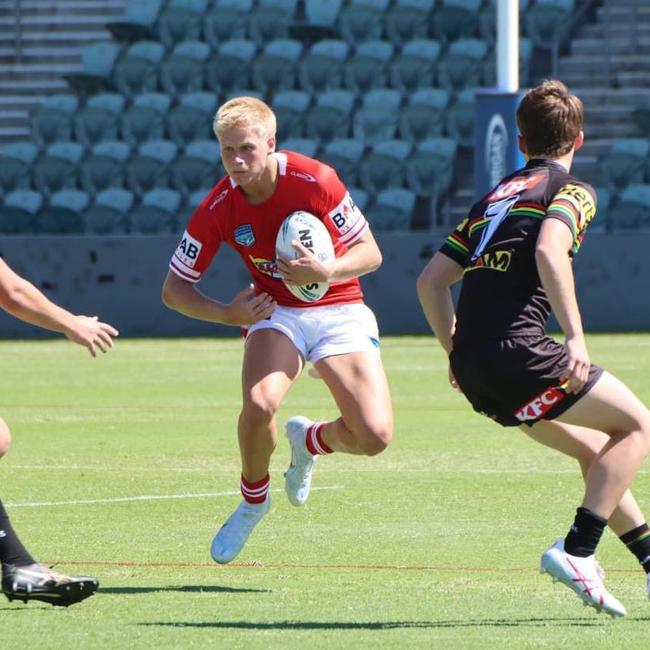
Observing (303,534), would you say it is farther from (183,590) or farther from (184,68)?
(184,68)

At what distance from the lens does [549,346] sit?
6051mm

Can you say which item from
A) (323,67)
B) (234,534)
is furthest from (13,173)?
(234,534)

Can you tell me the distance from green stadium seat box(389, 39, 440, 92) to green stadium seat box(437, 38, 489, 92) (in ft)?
0.67

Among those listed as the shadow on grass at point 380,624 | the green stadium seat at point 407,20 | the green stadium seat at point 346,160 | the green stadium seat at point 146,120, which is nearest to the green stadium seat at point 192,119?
the green stadium seat at point 146,120

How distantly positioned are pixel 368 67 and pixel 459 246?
20.4 meters

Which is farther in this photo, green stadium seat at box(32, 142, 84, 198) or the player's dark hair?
green stadium seat at box(32, 142, 84, 198)

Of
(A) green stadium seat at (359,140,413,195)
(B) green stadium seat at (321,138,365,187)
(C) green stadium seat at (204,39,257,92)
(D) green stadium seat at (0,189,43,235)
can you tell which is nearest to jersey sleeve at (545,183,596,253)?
(A) green stadium seat at (359,140,413,195)

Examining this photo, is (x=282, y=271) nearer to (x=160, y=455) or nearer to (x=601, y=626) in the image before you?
(x=601, y=626)

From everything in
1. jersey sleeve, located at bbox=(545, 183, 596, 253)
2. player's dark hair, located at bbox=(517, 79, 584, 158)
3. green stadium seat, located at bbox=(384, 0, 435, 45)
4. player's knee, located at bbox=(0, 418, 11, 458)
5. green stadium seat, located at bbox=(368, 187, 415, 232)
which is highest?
player's dark hair, located at bbox=(517, 79, 584, 158)

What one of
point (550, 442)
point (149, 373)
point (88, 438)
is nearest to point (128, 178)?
point (149, 373)

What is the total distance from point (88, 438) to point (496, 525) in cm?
496

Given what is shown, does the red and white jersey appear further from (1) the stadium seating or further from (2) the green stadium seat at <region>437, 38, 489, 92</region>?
(2) the green stadium seat at <region>437, 38, 489, 92</region>

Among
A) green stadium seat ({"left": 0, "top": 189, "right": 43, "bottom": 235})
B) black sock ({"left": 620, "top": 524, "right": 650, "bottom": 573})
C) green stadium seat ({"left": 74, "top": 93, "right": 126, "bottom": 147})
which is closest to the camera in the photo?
black sock ({"left": 620, "top": 524, "right": 650, "bottom": 573})

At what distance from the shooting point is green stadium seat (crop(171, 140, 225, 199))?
25.4 metres
